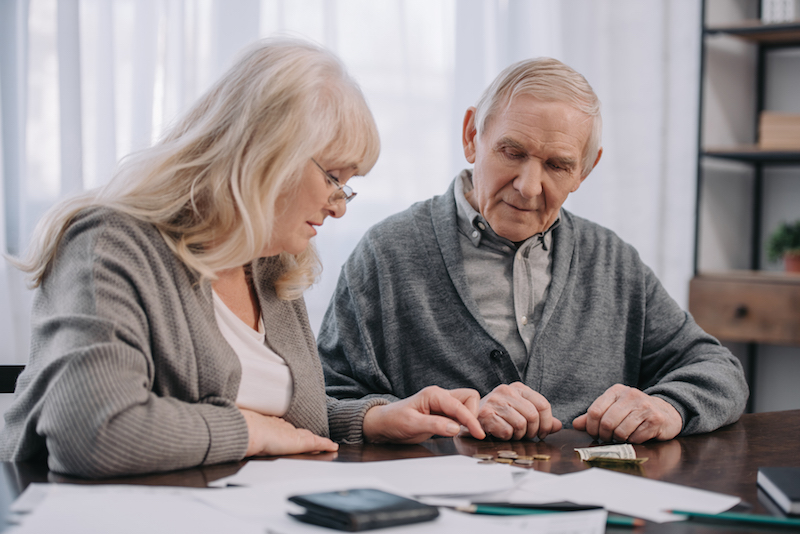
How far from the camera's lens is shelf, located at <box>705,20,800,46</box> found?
9.48 ft

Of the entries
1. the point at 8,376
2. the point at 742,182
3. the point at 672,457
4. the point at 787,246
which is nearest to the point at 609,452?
the point at 672,457

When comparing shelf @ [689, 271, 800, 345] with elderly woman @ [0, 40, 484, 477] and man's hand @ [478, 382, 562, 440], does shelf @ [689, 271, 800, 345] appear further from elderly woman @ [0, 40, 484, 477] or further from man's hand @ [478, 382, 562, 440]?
elderly woman @ [0, 40, 484, 477]

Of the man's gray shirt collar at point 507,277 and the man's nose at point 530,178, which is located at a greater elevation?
the man's nose at point 530,178

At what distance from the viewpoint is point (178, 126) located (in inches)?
47.2

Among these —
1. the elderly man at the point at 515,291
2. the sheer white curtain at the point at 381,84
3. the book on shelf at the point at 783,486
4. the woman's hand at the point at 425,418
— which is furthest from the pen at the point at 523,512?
Result: the sheer white curtain at the point at 381,84

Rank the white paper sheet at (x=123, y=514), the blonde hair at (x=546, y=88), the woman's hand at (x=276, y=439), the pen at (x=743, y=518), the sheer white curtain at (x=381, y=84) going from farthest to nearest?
the sheer white curtain at (x=381, y=84), the blonde hair at (x=546, y=88), the woman's hand at (x=276, y=439), the pen at (x=743, y=518), the white paper sheet at (x=123, y=514)

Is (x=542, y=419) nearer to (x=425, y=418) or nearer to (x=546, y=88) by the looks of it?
(x=425, y=418)

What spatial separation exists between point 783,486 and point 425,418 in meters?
0.49

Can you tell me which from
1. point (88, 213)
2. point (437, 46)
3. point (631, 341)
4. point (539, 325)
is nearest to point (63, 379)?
point (88, 213)

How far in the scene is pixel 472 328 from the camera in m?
1.59

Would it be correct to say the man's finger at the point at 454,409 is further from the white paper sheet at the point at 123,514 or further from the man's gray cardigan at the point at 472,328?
the white paper sheet at the point at 123,514

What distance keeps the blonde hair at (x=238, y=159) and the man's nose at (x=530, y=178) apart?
18.9 inches

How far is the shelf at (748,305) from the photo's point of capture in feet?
9.21

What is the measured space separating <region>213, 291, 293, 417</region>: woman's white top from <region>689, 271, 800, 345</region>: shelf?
7.21ft
